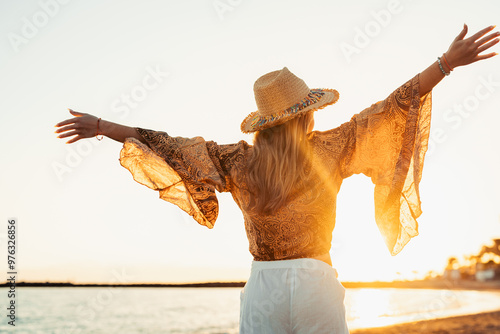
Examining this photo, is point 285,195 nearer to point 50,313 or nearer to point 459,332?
point 459,332

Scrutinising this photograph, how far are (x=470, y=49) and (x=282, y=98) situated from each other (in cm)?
81

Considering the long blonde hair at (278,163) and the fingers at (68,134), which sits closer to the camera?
the long blonde hair at (278,163)

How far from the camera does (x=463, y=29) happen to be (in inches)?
73.7

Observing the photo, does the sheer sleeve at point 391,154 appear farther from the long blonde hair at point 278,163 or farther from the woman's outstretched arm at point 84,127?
the woman's outstretched arm at point 84,127

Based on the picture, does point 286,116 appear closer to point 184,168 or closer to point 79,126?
point 184,168

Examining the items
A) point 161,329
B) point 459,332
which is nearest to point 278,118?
point 459,332

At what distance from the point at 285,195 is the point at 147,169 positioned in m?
0.87

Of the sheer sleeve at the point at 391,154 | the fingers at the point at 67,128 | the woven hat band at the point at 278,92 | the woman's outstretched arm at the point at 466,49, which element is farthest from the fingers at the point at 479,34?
the fingers at the point at 67,128

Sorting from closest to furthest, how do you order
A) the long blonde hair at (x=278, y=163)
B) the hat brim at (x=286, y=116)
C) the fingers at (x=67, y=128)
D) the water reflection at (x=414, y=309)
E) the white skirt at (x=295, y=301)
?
the white skirt at (x=295, y=301) < the long blonde hair at (x=278, y=163) < the hat brim at (x=286, y=116) < the fingers at (x=67, y=128) < the water reflection at (x=414, y=309)

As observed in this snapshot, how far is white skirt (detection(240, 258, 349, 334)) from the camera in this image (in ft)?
5.31

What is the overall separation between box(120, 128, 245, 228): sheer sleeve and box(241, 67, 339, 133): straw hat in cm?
18

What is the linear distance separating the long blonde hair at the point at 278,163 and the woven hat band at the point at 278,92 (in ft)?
0.38

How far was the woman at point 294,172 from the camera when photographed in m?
1.69

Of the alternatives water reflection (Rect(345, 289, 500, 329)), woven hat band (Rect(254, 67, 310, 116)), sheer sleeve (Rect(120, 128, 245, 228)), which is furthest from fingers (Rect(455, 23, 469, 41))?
water reflection (Rect(345, 289, 500, 329))
